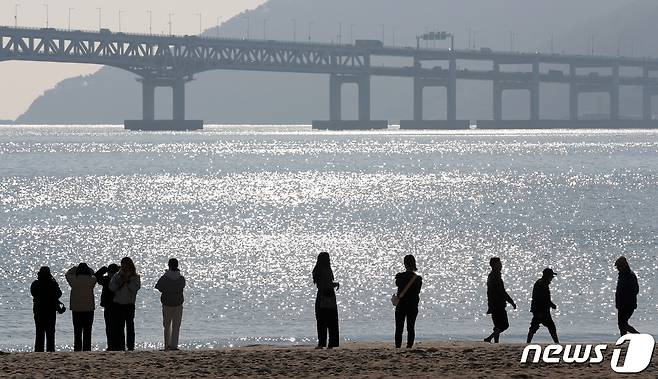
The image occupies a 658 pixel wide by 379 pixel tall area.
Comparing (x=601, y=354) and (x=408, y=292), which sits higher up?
(x=408, y=292)

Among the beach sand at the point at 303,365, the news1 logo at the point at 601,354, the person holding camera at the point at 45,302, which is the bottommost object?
the beach sand at the point at 303,365

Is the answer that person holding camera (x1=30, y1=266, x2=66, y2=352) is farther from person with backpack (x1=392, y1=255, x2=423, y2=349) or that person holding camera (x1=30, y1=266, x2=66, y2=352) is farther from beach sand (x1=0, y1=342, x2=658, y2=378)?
person with backpack (x1=392, y1=255, x2=423, y2=349)

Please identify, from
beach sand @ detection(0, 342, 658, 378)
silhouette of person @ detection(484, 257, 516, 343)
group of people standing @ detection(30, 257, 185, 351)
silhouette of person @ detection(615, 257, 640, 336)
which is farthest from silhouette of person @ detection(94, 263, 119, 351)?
silhouette of person @ detection(615, 257, 640, 336)

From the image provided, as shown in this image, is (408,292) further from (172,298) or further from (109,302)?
(109,302)

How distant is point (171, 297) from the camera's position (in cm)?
2155

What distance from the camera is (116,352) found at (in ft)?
69.7

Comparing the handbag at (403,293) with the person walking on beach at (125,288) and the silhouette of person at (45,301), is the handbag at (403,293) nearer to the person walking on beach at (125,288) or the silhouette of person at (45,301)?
the person walking on beach at (125,288)

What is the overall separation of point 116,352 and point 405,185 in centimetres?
8445

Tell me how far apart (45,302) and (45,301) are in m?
0.02

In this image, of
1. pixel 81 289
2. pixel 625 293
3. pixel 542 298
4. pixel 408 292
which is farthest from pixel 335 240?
pixel 408 292

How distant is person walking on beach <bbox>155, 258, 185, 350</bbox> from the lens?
2134cm

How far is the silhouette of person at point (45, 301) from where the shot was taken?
21.3 meters

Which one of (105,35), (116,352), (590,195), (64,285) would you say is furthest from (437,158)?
(116,352)

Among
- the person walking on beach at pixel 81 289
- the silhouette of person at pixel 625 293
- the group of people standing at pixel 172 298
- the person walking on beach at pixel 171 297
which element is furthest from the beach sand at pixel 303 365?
the silhouette of person at pixel 625 293
